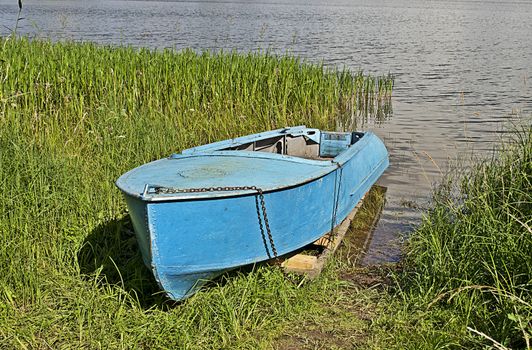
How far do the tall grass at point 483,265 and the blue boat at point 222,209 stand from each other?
914 millimetres

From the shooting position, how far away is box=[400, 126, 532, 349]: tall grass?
3.70m

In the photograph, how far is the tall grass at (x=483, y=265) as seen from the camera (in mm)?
3703

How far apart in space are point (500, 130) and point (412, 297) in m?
7.78

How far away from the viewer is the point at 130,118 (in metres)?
7.13

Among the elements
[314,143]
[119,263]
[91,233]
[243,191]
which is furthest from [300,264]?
[314,143]

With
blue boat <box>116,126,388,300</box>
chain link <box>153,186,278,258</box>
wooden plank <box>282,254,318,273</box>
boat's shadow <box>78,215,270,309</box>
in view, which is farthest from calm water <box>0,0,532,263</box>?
boat's shadow <box>78,215,270,309</box>

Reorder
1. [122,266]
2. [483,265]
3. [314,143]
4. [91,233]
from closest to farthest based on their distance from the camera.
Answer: [483,265], [122,266], [91,233], [314,143]

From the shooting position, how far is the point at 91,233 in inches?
198

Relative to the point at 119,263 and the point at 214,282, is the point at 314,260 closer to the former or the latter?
the point at 214,282

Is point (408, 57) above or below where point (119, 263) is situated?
above

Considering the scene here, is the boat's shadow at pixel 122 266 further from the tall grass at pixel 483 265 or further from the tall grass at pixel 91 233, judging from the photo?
the tall grass at pixel 483 265

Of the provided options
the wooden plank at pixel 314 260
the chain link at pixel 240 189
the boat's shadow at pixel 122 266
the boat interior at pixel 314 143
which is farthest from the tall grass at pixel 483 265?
the boat interior at pixel 314 143

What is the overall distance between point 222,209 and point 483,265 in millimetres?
1798

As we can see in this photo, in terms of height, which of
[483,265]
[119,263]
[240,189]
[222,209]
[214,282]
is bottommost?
[119,263]
